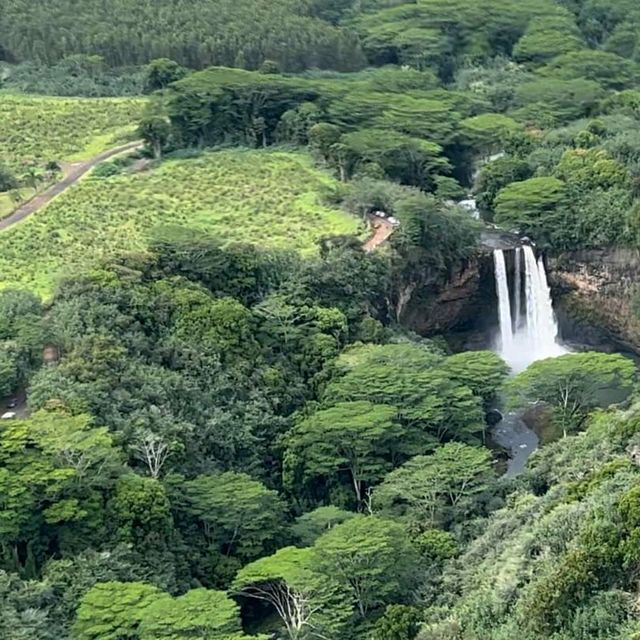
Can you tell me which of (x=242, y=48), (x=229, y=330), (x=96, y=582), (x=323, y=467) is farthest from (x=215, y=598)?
(x=242, y=48)

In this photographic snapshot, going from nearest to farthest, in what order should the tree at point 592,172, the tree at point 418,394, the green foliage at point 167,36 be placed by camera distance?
1. the tree at point 418,394
2. the tree at point 592,172
3. the green foliage at point 167,36

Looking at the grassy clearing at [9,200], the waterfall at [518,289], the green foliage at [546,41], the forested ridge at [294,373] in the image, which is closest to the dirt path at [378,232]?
the forested ridge at [294,373]

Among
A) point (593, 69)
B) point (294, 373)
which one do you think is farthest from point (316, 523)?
point (593, 69)

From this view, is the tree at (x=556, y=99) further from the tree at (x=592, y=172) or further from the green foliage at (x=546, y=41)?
the tree at (x=592, y=172)

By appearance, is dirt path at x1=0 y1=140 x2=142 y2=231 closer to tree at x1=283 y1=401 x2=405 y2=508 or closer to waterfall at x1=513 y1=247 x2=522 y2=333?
tree at x1=283 y1=401 x2=405 y2=508

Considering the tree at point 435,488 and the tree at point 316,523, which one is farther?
the tree at point 435,488

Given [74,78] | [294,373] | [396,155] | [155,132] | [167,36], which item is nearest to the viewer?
[294,373]

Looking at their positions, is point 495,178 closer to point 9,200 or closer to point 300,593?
point 9,200
